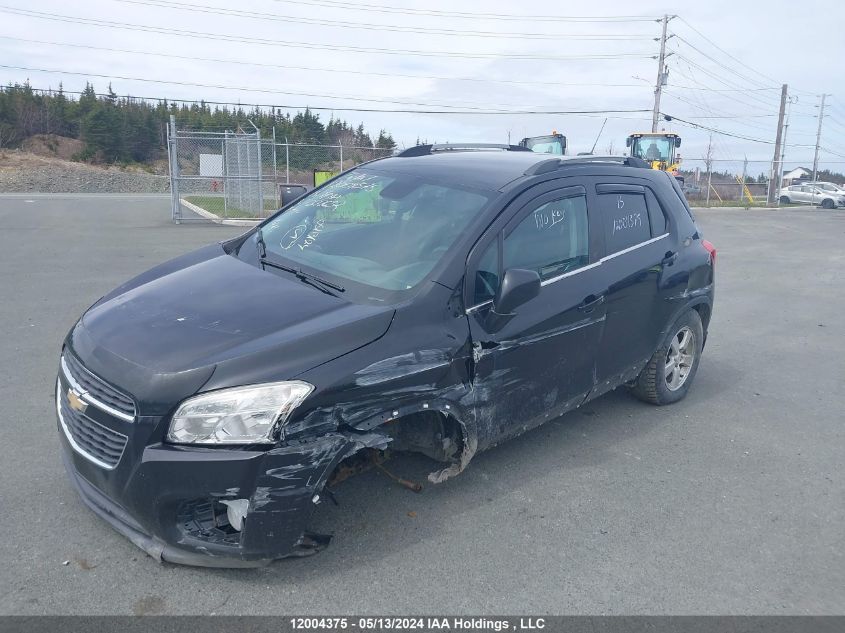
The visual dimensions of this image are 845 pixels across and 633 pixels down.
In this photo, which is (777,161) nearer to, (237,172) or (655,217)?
(237,172)

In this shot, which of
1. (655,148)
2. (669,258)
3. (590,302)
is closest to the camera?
(590,302)

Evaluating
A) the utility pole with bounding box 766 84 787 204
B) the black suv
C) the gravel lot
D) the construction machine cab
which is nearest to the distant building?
the utility pole with bounding box 766 84 787 204

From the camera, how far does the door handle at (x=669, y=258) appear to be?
505 centimetres

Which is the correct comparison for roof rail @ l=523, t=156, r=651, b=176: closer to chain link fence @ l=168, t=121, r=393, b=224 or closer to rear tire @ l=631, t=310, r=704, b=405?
rear tire @ l=631, t=310, r=704, b=405

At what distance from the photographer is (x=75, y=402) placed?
3.19m

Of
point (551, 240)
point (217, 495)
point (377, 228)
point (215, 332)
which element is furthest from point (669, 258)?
point (217, 495)

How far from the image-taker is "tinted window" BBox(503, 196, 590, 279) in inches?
156

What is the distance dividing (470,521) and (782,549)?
1570mm

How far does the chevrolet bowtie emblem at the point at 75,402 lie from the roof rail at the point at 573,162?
268 cm

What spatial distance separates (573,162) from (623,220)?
60cm

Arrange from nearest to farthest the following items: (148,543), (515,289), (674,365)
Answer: (148,543)
(515,289)
(674,365)

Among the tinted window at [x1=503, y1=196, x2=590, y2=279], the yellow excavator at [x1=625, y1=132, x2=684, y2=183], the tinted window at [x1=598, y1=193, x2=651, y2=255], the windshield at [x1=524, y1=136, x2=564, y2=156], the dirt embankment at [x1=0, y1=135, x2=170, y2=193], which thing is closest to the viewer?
the tinted window at [x1=503, y1=196, x2=590, y2=279]

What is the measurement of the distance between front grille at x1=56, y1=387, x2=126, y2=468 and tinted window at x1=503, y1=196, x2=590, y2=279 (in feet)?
6.98

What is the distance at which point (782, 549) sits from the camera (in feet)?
11.5
